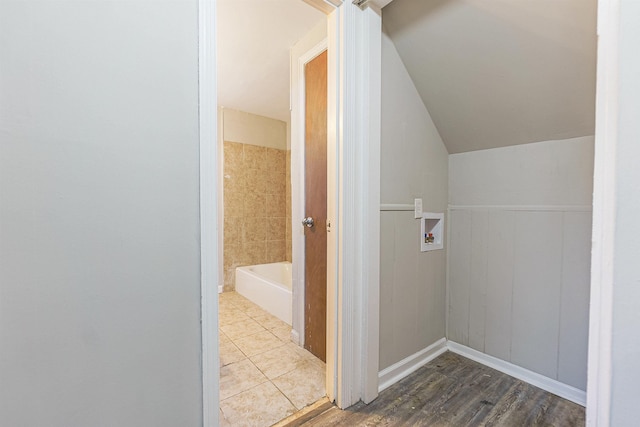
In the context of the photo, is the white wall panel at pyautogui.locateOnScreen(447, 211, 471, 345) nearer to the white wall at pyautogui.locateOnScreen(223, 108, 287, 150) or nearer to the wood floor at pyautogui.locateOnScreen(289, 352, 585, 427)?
the wood floor at pyautogui.locateOnScreen(289, 352, 585, 427)

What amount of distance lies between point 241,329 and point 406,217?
172cm

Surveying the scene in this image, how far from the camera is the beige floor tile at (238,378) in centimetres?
155

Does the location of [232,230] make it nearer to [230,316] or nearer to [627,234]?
[230,316]

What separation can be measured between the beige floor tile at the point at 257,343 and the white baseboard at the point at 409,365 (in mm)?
840

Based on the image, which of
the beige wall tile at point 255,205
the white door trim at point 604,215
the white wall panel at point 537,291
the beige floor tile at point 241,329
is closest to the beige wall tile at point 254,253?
the beige wall tile at point 255,205

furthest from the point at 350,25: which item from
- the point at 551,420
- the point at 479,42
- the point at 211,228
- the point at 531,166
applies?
the point at 551,420

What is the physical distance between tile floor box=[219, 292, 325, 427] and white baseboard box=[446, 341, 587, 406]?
1032 mm

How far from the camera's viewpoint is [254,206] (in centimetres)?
362

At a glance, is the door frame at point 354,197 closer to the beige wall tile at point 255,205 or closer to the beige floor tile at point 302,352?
the beige floor tile at point 302,352

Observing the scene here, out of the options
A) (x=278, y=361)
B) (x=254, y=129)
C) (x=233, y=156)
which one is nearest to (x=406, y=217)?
(x=278, y=361)

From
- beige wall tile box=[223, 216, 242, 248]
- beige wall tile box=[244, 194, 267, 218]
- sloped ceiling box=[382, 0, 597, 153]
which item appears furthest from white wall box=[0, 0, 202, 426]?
beige wall tile box=[244, 194, 267, 218]

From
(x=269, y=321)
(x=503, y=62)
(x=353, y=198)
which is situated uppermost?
(x=503, y=62)

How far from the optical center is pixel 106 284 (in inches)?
30.7

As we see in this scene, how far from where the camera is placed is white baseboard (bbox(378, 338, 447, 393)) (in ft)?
5.21
